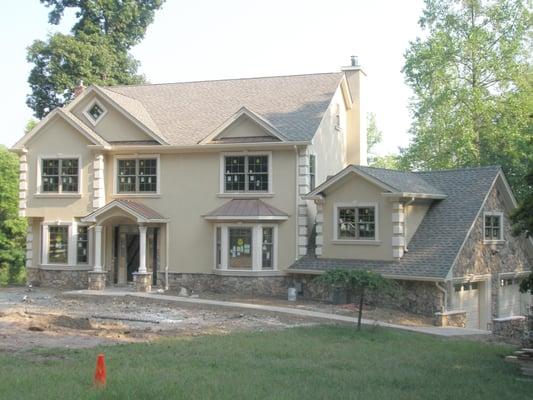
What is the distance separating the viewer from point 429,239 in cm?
2234

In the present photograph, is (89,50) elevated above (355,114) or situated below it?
above

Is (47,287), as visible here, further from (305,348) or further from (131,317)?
(305,348)

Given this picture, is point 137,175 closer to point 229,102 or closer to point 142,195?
point 142,195

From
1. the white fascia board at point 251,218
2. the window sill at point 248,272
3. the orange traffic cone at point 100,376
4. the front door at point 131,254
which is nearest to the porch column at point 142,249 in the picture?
the front door at point 131,254

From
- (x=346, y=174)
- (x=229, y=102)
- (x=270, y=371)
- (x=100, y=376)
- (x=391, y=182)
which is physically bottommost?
(x=270, y=371)

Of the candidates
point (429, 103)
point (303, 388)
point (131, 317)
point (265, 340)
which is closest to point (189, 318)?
point (131, 317)

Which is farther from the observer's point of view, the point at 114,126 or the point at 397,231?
the point at 114,126

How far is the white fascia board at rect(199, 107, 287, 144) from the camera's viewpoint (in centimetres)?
2458

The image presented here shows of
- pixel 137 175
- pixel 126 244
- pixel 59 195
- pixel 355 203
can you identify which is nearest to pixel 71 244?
pixel 59 195

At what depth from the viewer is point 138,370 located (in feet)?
34.9

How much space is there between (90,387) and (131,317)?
9.57 m

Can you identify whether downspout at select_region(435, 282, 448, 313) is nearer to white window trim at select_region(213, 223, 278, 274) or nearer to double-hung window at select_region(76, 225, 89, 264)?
white window trim at select_region(213, 223, 278, 274)

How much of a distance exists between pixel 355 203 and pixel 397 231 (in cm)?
185

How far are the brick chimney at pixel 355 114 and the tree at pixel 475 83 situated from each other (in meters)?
5.93
